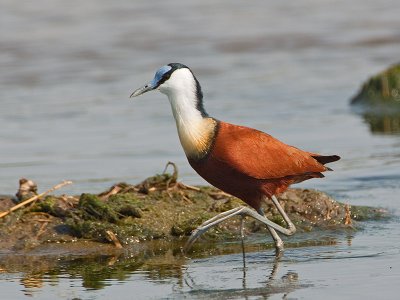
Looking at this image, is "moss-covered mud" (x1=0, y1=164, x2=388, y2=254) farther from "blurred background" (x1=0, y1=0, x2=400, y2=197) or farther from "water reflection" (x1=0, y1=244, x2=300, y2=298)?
"blurred background" (x1=0, y1=0, x2=400, y2=197)

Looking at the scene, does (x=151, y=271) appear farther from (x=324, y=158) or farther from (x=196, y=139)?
(x=324, y=158)

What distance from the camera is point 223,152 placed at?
776 centimetres

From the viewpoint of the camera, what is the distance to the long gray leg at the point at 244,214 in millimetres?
7848

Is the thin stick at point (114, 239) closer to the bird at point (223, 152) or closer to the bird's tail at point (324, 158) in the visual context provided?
the bird at point (223, 152)

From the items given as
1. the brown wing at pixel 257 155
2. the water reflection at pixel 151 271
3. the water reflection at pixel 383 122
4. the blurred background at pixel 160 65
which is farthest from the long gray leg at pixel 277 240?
the water reflection at pixel 383 122

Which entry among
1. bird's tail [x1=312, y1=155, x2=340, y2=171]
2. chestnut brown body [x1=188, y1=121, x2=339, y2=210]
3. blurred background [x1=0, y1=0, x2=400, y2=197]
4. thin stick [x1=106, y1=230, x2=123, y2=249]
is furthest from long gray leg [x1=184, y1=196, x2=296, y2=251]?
blurred background [x1=0, y1=0, x2=400, y2=197]

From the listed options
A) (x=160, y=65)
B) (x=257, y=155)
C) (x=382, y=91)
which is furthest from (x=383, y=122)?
(x=257, y=155)

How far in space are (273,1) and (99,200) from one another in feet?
58.0

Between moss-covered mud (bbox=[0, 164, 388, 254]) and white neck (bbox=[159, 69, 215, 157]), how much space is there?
41.2 inches

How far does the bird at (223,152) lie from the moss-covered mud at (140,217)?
2.28 ft

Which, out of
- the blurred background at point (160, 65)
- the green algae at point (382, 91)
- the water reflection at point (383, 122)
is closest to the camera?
the blurred background at point (160, 65)

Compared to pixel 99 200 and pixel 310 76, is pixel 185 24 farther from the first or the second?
pixel 99 200

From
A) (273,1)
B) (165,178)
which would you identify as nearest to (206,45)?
(273,1)

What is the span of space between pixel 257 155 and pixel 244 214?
47 cm
